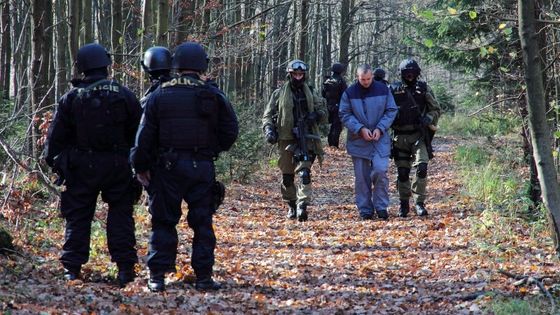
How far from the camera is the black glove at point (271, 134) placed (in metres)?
11.4

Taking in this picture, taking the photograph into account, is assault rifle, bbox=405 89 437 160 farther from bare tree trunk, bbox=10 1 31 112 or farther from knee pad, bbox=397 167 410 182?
bare tree trunk, bbox=10 1 31 112

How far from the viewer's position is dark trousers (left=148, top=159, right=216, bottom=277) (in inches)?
265

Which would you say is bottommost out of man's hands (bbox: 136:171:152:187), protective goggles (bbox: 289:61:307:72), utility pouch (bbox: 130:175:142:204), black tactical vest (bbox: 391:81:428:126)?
utility pouch (bbox: 130:175:142:204)

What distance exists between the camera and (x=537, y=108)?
20.7 ft

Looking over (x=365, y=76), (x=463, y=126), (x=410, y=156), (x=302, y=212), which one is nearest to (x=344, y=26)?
(x=463, y=126)

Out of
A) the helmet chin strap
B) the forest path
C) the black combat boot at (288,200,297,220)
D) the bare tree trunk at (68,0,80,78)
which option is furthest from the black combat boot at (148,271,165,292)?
the bare tree trunk at (68,0,80,78)

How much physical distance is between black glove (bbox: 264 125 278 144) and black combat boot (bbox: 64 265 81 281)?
488 cm

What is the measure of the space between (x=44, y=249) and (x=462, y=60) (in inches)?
526

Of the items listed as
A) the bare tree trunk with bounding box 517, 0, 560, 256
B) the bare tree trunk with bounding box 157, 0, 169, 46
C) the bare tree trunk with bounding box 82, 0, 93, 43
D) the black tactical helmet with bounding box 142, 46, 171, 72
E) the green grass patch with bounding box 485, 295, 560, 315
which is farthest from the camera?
the bare tree trunk with bounding box 82, 0, 93, 43

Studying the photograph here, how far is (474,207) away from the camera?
11984mm

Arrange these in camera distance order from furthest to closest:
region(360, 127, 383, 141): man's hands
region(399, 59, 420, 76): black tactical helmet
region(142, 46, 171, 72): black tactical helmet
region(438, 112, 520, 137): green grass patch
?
1. region(438, 112, 520, 137): green grass patch
2. region(399, 59, 420, 76): black tactical helmet
3. region(360, 127, 383, 141): man's hands
4. region(142, 46, 171, 72): black tactical helmet

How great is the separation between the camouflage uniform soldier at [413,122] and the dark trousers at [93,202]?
568 cm

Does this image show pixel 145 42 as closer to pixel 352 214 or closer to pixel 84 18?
pixel 84 18

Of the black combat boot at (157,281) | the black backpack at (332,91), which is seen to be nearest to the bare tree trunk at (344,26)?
the black backpack at (332,91)
